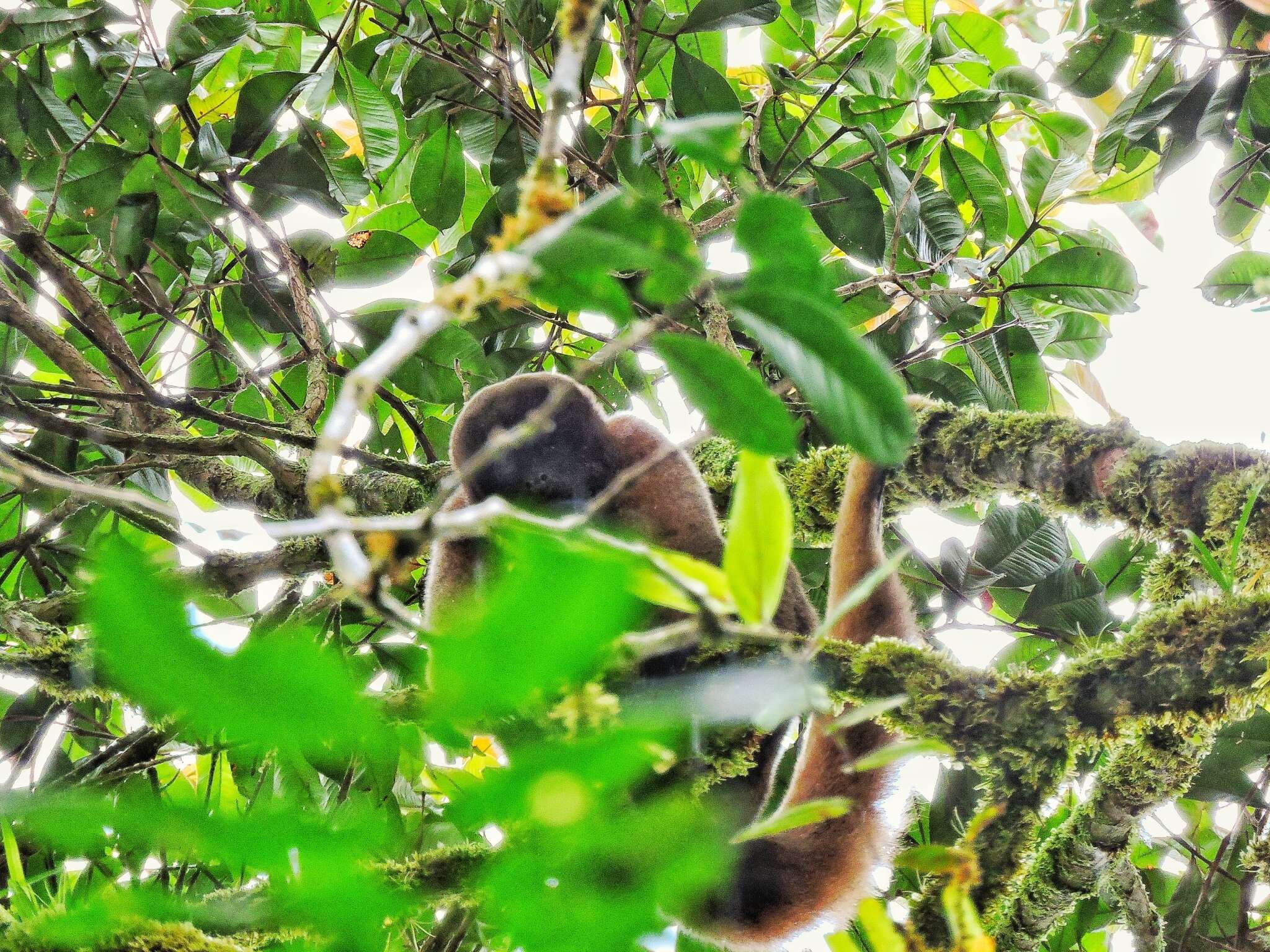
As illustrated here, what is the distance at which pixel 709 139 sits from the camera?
0.74 metres

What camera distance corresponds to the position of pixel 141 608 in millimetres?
468

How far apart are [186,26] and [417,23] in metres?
0.69

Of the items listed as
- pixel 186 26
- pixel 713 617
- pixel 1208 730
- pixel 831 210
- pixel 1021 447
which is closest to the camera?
pixel 713 617

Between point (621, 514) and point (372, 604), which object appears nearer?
point (372, 604)

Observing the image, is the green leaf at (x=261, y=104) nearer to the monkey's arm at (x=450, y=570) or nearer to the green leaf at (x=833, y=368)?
the monkey's arm at (x=450, y=570)

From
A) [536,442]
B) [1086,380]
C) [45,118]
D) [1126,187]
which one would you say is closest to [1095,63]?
[1126,187]

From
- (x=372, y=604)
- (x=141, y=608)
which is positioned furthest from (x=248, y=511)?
(x=141, y=608)

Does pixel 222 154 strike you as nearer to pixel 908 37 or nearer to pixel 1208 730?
pixel 908 37

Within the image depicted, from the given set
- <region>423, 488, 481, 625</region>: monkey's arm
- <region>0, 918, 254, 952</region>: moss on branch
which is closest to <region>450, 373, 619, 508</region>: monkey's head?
<region>423, 488, 481, 625</region>: monkey's arm

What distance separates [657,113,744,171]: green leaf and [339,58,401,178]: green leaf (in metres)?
2.64

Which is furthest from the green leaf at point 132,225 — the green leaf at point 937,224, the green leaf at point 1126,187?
the green leaf at point 1126,187

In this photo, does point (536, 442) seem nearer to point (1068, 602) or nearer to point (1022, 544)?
point (1022, 544)

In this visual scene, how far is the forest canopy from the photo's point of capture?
61 cm

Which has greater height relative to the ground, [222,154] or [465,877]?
[222,154]
